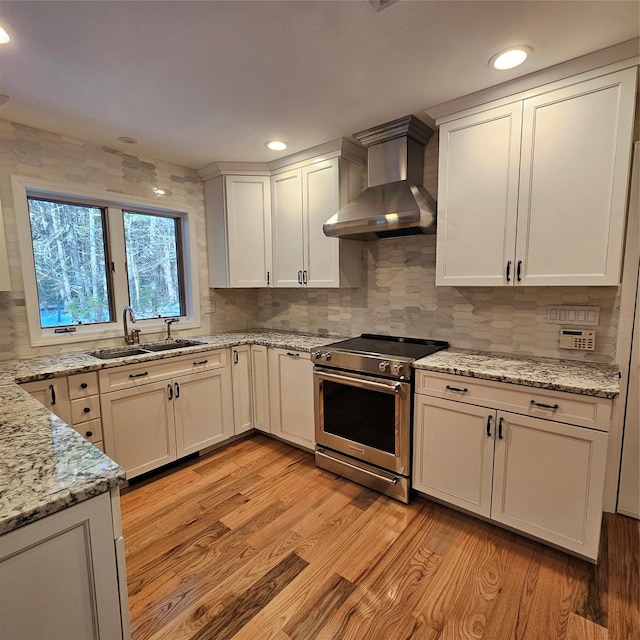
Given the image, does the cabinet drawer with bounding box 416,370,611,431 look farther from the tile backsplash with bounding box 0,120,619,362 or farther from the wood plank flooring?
the wood plank flooring

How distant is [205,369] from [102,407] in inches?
29.2

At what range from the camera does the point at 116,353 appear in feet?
8.73

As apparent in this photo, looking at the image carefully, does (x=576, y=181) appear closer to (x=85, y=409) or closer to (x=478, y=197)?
(x=478, y=197)

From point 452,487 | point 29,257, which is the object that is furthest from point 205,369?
point 452,487

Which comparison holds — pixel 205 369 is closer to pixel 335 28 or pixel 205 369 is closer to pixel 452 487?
pixel 452 487

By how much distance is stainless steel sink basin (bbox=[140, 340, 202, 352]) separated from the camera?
9.39 ft

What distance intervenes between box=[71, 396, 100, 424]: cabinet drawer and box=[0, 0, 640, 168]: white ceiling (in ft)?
5.75

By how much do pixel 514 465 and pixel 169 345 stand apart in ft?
8.60

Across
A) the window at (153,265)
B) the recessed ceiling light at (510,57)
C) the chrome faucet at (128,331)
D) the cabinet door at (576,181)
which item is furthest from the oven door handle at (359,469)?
the recessed ceiling light at (510,57)

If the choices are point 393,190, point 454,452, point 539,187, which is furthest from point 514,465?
point 393,190

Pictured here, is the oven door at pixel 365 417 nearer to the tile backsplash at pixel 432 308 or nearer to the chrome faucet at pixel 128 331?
the tile backsplash at pixel 432 308

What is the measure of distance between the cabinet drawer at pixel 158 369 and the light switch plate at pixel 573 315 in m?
2.35

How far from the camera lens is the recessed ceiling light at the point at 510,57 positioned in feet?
5.31

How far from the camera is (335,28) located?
146cm
